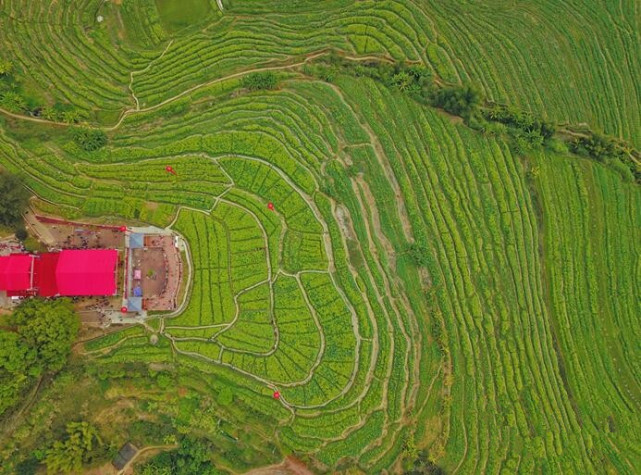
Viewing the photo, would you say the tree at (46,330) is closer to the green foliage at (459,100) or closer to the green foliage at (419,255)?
the green foliage at (419,255)

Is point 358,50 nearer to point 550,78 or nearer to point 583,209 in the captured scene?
point 550,78

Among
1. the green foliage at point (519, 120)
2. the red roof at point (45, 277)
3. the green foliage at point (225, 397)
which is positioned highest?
the green foliage at point (519, 120)

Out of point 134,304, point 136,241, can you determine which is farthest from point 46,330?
point 136,241

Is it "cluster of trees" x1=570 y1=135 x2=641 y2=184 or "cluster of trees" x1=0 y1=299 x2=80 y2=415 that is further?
"cluster of trees" x1=570 y1=135 x2=641 y2=184

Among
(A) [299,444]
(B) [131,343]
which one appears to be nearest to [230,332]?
(B) [131,343]

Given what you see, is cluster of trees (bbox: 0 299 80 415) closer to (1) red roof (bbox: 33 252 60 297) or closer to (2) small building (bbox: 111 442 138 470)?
(1) red roof (bbox: 33 252 60 297)

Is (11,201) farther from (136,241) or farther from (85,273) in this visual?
(136,241)

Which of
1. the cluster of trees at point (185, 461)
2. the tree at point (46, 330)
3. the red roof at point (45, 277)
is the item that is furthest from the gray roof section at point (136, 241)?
the cluster of trees at point (185, 461)

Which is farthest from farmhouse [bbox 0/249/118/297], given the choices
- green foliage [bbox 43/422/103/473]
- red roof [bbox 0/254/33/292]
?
green foliage [bbox 43/422/103/473]
